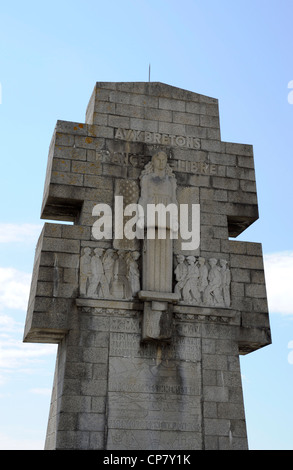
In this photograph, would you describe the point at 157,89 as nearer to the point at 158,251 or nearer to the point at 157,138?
the point at 157,138

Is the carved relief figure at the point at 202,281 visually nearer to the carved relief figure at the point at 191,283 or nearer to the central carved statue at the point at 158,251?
the carved relief figure at the point at 191,283

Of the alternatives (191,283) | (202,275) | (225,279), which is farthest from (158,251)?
(225,279)

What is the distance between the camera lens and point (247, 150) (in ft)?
41.4

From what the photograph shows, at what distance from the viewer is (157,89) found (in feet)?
40.9

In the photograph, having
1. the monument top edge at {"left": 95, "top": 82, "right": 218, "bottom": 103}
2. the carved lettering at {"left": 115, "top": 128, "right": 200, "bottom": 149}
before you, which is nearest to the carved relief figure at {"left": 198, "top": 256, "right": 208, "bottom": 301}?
the carved lettering at {"left": 115, "top": 128, "right": 200, "bottom": 149}

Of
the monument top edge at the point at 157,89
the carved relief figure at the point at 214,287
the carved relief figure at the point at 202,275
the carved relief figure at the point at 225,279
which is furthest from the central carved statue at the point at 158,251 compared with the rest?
the monument top edge at the point at 157,89

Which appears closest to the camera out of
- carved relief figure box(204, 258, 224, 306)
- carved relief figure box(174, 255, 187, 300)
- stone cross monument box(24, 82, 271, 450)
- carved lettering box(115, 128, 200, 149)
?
stone cross monument box(24, 82, 271, 450)

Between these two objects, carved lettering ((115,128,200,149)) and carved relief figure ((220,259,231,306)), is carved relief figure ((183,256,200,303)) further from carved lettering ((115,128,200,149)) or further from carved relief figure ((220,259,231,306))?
carved lettering ((115,128,200,149))

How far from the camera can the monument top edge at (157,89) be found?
1224 cm

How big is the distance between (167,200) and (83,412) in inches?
163

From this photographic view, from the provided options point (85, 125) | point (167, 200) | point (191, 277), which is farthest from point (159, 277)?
point (85, 125)

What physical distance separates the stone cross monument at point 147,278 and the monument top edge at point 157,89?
24mm

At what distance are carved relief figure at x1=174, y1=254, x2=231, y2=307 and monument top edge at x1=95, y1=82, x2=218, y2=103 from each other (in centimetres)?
354

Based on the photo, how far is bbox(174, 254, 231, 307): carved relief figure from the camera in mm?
11055
